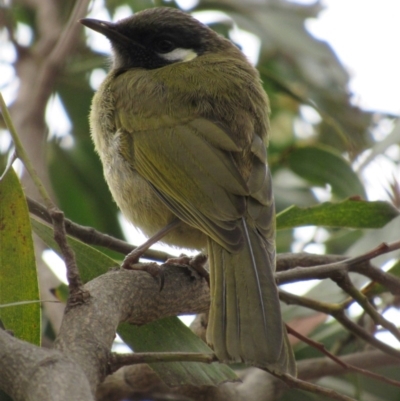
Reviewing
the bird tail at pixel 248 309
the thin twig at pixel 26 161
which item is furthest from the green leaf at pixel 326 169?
the thin twig at pixel 26 161

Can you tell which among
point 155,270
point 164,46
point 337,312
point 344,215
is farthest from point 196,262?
point 164,46

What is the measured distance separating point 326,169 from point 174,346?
1.87m

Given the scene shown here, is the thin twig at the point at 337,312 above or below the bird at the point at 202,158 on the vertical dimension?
below

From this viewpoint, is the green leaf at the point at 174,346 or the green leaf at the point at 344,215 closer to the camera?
the green leaf at the point at 174,346

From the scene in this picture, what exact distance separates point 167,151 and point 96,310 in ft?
4.51

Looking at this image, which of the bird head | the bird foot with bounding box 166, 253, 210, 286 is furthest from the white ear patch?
the bird foot with bounding box 166, 253, 210, 286

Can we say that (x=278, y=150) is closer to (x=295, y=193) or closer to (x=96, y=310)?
(x=295, y=193)

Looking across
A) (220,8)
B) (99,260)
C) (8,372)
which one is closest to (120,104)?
(99,260)

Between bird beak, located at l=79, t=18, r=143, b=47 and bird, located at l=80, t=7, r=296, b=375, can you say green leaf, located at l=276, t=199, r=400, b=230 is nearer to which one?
bird, located at l=80, t=7, r=296, b=375

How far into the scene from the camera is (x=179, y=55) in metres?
4.31

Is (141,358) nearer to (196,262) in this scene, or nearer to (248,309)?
(248,309)

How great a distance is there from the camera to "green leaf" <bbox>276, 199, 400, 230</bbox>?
127 inches

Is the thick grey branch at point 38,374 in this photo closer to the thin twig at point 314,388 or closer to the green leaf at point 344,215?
the thin twig at point 314,388

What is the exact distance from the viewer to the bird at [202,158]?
7.79 feet
